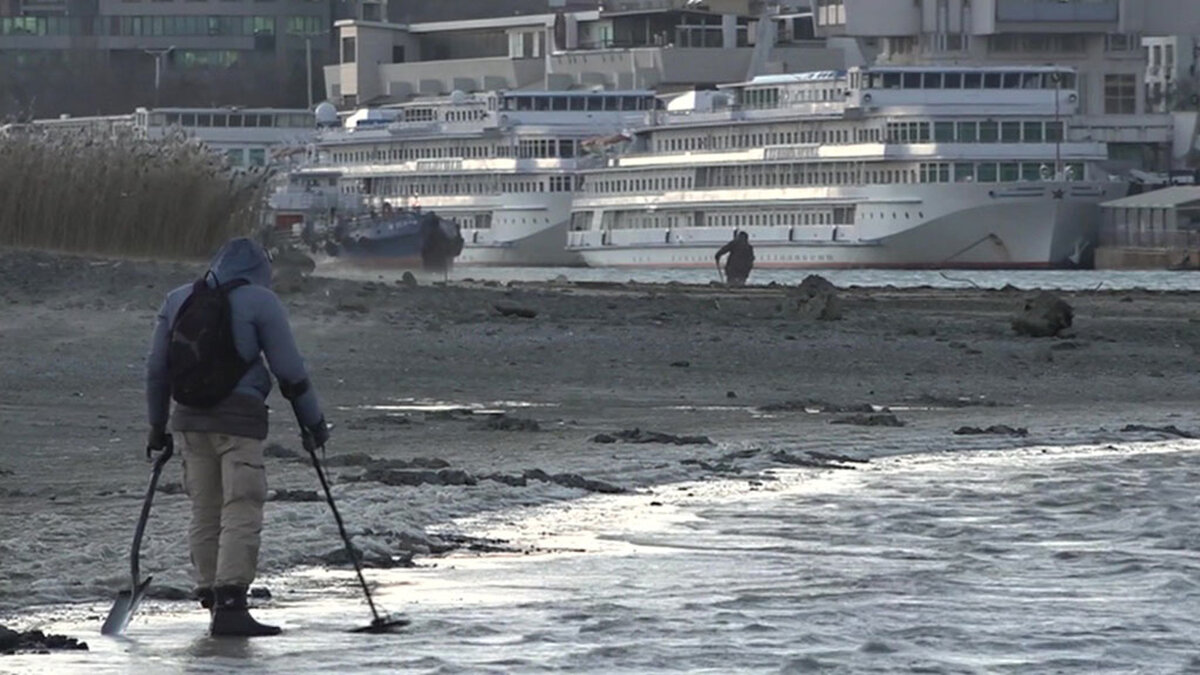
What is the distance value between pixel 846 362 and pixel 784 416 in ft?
20.2

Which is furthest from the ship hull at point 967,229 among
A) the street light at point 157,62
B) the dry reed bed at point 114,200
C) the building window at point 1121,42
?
the street light at point 157,62

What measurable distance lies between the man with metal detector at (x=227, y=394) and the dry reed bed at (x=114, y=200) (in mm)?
24996

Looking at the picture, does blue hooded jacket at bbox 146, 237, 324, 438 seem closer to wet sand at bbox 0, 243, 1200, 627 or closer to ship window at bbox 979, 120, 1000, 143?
wet sand at bbox 0, 243, 1200, 627

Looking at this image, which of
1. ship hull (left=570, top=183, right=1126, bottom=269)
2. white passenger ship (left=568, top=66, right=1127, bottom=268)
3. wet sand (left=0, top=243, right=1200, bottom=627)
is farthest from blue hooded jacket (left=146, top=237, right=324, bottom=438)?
white passenger ship (left=568, top=66, right=1127, bottom=268)

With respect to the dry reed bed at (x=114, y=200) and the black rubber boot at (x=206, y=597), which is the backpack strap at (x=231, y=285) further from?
the dry reed bed at (x=114, y=200)

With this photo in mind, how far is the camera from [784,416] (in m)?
20.7

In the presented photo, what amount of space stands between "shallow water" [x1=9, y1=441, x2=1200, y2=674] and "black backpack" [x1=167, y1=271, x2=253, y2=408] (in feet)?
2.71

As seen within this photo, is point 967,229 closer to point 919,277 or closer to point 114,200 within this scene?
point 919,277

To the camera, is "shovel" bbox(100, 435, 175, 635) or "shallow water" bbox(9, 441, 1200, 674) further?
"shovel" bbox(100, 435, 175, 635)

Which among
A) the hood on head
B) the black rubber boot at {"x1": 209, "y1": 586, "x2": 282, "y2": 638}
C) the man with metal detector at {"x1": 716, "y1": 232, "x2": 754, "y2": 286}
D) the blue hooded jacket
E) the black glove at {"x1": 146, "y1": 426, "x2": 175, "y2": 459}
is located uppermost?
the hood on head

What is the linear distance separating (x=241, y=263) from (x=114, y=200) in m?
26.8

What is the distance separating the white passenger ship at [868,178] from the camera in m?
95.4

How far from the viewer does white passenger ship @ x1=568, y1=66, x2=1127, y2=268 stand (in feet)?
313

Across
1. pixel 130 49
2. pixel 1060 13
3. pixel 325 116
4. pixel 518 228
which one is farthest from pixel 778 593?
pixel 130 49
